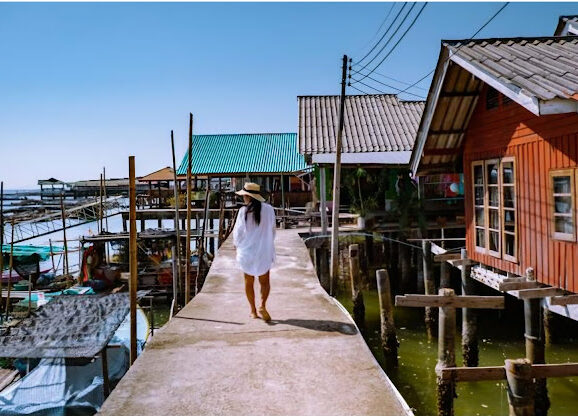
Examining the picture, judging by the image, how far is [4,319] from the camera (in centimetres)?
1454

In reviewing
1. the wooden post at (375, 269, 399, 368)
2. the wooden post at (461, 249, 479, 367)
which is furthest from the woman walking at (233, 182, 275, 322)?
the wooden post at (461, 249, 479, 367)

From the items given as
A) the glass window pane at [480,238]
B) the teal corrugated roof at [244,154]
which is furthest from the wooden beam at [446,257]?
the teal corrugated roof at [244,154]

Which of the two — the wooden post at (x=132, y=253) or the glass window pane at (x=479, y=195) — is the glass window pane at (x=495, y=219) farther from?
the wooden post at (x=132, y=253)

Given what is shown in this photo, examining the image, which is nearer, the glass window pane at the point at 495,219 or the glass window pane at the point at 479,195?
the glass window pane at the point at 495,219

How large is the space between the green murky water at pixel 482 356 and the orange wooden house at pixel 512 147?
6.31ft

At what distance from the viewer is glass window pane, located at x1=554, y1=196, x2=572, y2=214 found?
7059mm

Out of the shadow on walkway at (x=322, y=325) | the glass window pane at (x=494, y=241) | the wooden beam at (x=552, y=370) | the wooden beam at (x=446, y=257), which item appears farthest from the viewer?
the wooden beam at (x=446, y=257)

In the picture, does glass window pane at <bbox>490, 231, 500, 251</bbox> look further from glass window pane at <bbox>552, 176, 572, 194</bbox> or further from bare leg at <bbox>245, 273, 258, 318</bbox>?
bare leg at <bbox>245, 273, 258, 318</bbox>

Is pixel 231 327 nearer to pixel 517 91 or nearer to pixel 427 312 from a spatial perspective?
pixel 517 91

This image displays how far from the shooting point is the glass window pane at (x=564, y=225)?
7060mm

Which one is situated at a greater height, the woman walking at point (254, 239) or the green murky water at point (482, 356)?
the woman walking at point (254, 239)

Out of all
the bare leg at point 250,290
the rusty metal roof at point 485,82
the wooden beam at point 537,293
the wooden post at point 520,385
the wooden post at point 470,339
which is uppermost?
the rusty metal roof at point 485,82

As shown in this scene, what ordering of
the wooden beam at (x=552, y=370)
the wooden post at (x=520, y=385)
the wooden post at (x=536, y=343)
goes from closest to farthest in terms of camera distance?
the wooden post at (x=520, y=385)
the wooden beam at (x=552, y=370)
the wooden post at (x=536, y=343)

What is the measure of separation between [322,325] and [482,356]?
603cm
